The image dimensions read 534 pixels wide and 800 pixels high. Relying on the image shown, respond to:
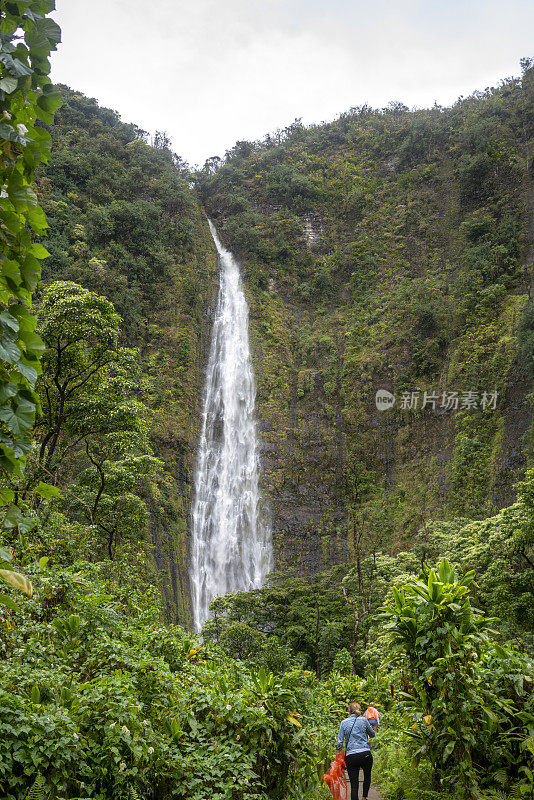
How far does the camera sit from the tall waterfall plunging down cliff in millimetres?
21969

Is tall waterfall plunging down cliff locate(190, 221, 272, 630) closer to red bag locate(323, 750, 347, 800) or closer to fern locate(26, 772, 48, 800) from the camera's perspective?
red bag locate(323, 750, 347, 800)

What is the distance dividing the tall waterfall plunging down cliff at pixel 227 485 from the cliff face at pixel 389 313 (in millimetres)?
922

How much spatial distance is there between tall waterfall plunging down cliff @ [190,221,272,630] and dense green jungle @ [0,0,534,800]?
2.30 ft

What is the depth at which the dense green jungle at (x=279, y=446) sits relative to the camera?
327 cm

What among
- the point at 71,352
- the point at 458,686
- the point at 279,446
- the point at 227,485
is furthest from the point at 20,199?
the point at 279,446

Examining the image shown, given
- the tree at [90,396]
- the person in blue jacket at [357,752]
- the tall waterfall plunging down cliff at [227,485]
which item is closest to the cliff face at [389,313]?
the tall waterfall plunging down cliff at [227,485]

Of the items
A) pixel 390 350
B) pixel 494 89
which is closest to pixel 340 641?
pixel 390 350

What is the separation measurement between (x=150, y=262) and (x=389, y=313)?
13411 mm

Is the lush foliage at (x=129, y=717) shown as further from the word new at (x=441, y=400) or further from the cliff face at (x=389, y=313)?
the word new at (x=441, y=400)

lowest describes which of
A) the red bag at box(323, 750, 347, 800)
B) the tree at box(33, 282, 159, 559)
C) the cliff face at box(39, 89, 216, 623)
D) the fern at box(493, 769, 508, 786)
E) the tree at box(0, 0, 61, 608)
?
the red bag at box(323, 750, 347, 800)

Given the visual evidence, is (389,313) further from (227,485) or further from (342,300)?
(227,485)

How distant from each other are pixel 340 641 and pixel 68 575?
35.1 feet

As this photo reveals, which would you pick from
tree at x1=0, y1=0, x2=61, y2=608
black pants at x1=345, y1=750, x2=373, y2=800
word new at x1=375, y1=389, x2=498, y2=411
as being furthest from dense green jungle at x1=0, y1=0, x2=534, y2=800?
black pants at x1=345, y1=750, x2=373, y2=800

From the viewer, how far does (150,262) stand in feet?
96.2
